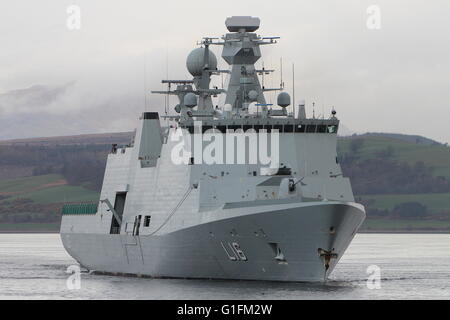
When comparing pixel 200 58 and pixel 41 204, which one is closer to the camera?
pixel 200 58

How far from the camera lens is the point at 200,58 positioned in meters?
58.3

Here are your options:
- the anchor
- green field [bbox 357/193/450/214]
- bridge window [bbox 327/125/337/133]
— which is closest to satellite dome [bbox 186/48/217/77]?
bridge window [bbox 327/125/337/133]

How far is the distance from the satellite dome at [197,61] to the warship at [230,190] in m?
0.05

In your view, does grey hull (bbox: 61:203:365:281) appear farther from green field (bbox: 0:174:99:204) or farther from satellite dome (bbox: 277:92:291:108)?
green field (bbox: 0:174:99:204)

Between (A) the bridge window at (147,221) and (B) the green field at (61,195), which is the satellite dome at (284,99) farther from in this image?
(B) the green field at (61,195)

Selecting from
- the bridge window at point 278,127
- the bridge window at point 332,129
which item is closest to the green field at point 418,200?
the bridge window at point 332,129

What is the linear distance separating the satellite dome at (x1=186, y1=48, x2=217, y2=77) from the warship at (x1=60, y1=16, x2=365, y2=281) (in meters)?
0.05

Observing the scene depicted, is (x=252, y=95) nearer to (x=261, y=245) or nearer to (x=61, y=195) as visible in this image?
(x=261, y=245)

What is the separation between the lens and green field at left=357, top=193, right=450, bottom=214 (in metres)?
167

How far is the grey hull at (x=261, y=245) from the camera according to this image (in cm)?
4594

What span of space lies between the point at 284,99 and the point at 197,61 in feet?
21.8
